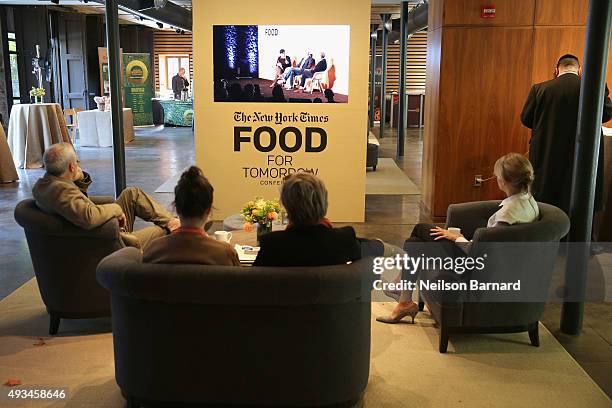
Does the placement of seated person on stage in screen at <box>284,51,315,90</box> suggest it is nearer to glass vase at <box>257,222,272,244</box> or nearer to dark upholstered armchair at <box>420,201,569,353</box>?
glass vase at <box>257,222,272,244</box>

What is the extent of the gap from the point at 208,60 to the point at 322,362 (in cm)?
447

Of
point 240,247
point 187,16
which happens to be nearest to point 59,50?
point 187,16

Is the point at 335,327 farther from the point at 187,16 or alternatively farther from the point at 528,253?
the point at 187,16

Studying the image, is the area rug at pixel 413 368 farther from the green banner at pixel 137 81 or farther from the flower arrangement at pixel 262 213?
the green banner at pixel 137 81

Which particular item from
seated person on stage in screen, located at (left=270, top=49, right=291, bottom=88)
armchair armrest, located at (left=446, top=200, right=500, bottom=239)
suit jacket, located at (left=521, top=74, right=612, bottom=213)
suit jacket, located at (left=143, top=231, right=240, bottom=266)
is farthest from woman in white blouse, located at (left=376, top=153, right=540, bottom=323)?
seated person on stage in screen, located at (left=270, top=49, right=291, bottom=88)

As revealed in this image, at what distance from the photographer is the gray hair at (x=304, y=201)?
2.64 metres

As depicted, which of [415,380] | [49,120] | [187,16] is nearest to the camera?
[415,380]

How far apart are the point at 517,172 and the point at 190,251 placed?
6.04ft

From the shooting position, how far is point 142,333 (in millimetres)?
2643

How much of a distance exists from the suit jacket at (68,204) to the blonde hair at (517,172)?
7.25ft

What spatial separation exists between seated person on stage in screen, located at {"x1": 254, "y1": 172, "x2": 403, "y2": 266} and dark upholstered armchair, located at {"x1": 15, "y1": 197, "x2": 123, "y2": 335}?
54.9 inches

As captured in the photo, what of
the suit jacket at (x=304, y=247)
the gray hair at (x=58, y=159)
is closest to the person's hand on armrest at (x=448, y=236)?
the suit jacket at (x=304, y=247)

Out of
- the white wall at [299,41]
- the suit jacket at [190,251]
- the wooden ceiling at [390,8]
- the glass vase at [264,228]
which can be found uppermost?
the wooden ceiling at [390,8]

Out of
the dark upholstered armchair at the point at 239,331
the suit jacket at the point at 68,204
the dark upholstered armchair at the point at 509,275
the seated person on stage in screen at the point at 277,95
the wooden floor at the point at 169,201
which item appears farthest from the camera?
the seated person on stage in screen at the point at 277,95
